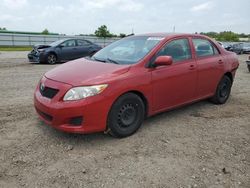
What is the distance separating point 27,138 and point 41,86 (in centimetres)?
82

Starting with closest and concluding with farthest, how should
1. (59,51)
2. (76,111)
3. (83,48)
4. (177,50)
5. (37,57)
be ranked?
(76,111) < (177,50) < (37,57) < (59,51) < (83,48)

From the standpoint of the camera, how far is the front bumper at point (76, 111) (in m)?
3.62

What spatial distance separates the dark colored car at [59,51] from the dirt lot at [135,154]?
869cm

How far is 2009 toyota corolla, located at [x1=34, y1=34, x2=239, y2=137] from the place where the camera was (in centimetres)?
370

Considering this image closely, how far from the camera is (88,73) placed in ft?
13.0

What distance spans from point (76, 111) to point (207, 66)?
9.87 feet

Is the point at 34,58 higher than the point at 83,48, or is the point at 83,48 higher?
the point at 83,48

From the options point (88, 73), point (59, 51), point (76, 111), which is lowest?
point (76, 111)

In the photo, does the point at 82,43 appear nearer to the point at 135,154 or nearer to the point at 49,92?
the point at 49,92

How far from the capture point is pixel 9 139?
4.00 m

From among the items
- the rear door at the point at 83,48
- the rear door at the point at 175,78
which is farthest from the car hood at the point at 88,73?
the rear door at the point at 83,48

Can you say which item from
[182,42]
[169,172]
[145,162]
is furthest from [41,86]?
[182,42]

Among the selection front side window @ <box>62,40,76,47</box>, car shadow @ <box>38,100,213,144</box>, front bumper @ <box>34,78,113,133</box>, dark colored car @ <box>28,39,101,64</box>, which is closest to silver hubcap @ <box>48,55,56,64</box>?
dark colored car @ <box>28,39,101,64</box>

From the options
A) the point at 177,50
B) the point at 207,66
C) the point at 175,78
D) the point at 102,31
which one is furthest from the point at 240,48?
the point at 175,78
